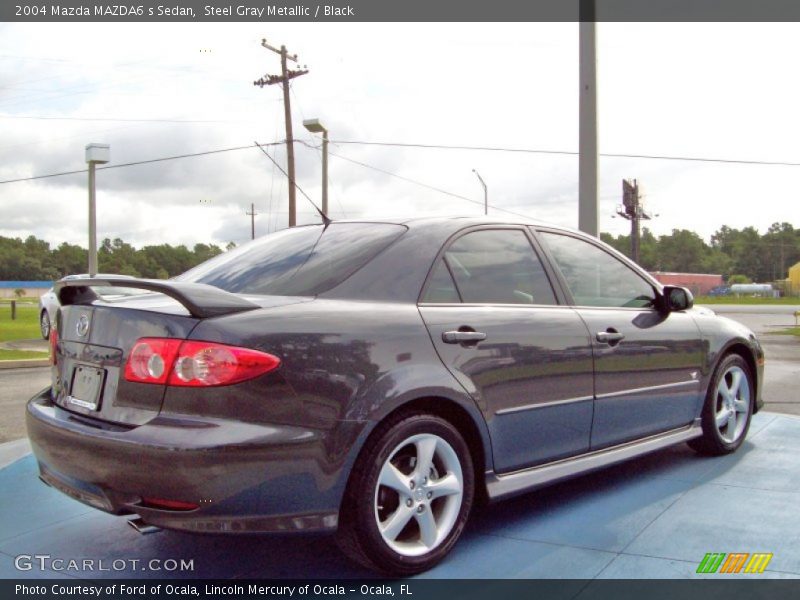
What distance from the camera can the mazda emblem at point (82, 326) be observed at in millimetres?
2976

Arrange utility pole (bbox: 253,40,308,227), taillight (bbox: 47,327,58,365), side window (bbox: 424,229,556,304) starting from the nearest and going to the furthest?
taillight (bbox: 47,327,58,365), side window (bbox: 424,229,556,304), utility pole (bbox: 253,40,308,227)

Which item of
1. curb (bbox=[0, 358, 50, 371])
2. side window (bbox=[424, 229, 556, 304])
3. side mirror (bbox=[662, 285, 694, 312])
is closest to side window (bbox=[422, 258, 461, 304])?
side window (bbox=[424, 229, 556, 304])

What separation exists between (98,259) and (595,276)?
23.7 m

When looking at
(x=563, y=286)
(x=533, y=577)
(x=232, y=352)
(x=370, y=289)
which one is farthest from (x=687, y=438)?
(x=232, y=352)

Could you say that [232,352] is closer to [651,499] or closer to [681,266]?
[651,499]

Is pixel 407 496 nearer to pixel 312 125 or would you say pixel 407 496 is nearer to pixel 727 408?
pixel 727 408

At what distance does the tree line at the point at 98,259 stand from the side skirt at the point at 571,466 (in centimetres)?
411

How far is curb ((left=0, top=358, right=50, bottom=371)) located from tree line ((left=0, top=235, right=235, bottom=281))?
2123 mm

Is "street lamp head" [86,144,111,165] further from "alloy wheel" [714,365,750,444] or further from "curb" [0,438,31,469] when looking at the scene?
"alloy wheel" [714,365,750,444]

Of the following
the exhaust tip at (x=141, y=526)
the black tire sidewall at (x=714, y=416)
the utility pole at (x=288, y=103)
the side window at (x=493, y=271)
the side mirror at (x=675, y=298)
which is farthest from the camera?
the utility pole at (x=288, y=103)

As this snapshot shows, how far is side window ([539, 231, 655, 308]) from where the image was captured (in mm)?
3998

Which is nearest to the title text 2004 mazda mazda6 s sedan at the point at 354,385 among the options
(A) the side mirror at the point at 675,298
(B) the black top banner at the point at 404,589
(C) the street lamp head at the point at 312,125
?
(B) the black top banner at the point at 404,589

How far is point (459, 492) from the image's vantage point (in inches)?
122

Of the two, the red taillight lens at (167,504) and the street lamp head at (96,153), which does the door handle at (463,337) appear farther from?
the street lamp head at (96,153)
